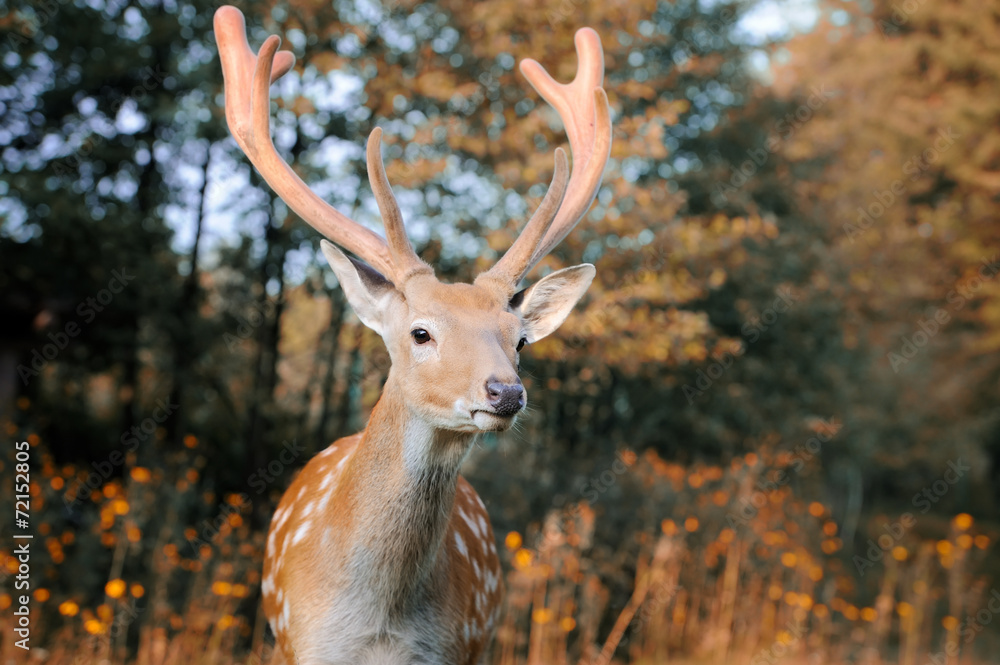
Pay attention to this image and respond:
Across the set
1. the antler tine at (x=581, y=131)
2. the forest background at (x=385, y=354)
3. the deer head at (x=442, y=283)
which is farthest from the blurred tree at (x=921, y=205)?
the deer head at (x=442, y=283)

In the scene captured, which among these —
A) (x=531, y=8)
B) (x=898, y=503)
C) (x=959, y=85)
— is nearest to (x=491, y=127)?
(x=531, y=8)

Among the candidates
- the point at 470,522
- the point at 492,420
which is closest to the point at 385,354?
the point at 470,522

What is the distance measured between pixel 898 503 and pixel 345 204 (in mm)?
21446

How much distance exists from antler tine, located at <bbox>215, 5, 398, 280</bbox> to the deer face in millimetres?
136

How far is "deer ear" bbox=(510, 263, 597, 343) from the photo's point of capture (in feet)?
10.7

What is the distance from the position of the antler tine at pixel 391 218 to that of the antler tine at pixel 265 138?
0.04 metres

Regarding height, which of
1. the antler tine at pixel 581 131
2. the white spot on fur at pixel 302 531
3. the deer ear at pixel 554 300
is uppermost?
the antler tine at pixel 581 131

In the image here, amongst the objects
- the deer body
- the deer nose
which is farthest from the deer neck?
the deer nose

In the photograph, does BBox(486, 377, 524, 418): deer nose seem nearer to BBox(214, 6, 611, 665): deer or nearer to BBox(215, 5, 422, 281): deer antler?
BBox(214, 6, 611, 665): deer

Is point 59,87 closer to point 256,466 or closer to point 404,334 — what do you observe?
point 256,466

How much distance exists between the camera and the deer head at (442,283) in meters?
2.69

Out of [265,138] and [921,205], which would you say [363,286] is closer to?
[265,138]

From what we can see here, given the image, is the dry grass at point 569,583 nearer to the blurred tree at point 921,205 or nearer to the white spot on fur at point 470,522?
the white spot on fur at point 470,522

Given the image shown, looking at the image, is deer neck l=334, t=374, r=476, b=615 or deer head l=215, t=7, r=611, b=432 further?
deer neck l=334, t=374, r=476, b=615
